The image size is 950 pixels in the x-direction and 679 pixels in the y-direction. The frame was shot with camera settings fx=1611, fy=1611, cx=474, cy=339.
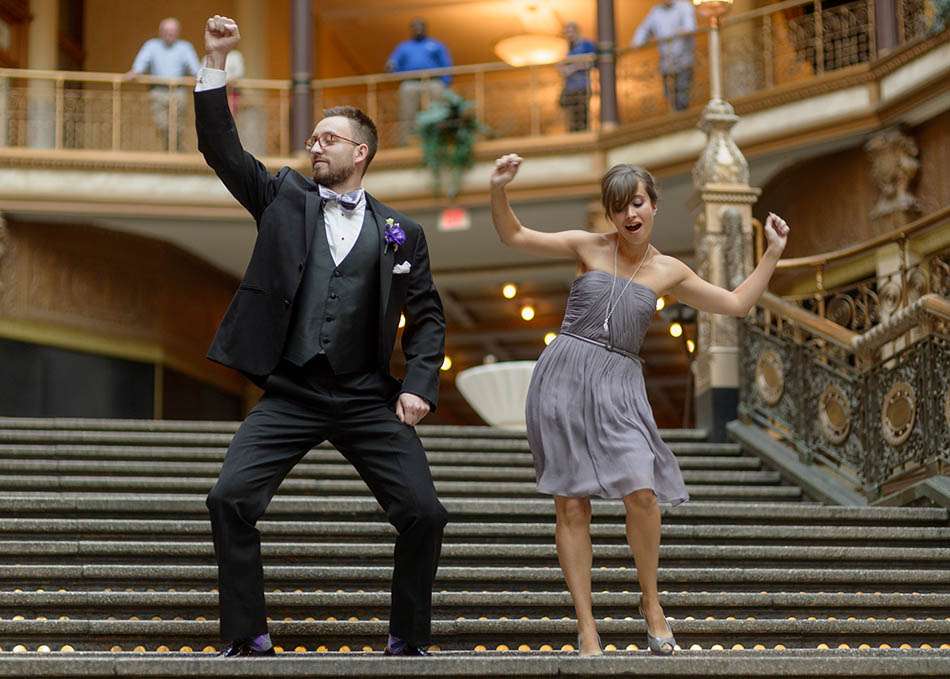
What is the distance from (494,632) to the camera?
5.52m

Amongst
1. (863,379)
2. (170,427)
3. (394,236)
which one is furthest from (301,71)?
(394,236)

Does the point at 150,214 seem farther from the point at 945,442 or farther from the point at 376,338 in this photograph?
the point at 376,338

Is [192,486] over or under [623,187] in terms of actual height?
under

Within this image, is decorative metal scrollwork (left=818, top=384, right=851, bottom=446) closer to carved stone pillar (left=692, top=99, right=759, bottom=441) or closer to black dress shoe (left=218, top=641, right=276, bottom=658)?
carved stone pillar (left=692, top=99, right=759, bottom=441)

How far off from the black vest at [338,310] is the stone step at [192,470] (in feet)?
11.5

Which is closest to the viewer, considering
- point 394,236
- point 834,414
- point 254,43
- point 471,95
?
point 394,236

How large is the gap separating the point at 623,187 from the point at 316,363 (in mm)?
1067

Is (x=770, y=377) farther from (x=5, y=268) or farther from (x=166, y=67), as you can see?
(x=5, y=268)

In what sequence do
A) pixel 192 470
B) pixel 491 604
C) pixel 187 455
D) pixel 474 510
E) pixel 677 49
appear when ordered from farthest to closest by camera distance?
pixel 677 49 → pixel 187 455 → pixel 192 470 → pixel 474 510 → pixel 491 604

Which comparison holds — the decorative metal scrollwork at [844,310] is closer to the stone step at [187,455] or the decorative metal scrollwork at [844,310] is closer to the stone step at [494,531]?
the stone step at [187,455]

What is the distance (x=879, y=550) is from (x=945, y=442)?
1262 mm

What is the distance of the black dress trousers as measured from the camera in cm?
453

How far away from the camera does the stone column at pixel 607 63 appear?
1662 centimetres

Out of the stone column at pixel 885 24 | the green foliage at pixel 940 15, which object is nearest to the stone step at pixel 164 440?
the green foliage at pixel 940 15
